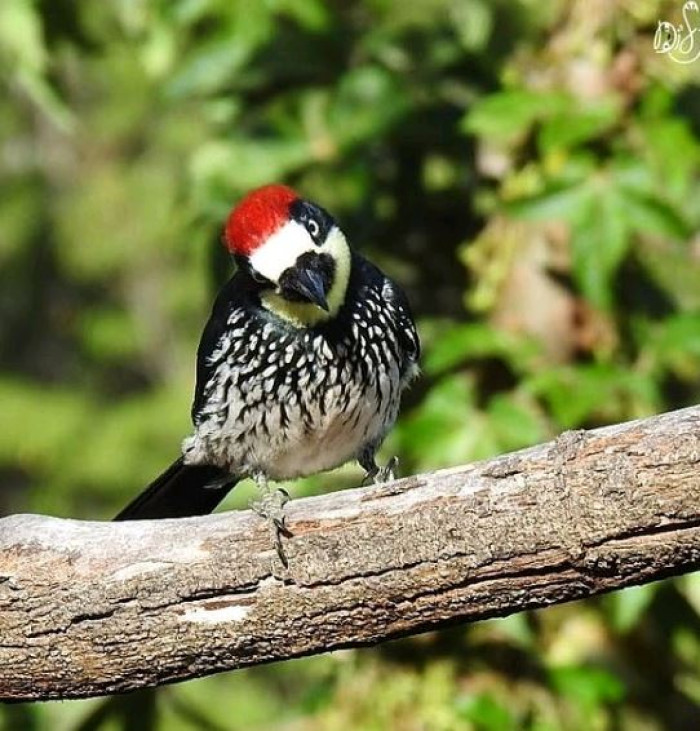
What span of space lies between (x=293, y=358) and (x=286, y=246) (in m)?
0.31

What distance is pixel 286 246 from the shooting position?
3.78 metres

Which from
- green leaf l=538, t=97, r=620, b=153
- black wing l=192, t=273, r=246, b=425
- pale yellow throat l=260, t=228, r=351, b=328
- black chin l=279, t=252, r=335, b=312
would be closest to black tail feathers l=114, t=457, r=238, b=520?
black wing l=192, t=273, r=246, b=425

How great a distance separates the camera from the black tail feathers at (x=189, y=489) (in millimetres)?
4211

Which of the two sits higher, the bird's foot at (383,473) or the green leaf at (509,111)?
the green leaf at (509,111)

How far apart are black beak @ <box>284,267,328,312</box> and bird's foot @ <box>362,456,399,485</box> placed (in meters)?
0.49

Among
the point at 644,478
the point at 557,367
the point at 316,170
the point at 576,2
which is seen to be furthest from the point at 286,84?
the point at 644,478

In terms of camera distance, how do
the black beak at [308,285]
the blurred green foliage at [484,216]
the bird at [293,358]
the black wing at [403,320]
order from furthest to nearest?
the black wing at [403,320], the blurred green foliage at [484,216], the bird at [293,358], the black beak at [308,285]

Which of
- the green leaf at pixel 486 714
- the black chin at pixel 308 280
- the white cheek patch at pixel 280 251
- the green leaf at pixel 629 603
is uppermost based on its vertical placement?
the white cheek patch at pixel 280 251

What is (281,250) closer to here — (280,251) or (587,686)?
(280,251)

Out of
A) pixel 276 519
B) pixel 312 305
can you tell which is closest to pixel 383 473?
pixel 312 305

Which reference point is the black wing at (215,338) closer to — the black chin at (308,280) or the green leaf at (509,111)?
the black chin at (308,280)

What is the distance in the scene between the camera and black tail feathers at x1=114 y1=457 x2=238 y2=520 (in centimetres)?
421

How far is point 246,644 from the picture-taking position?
293 centimetres

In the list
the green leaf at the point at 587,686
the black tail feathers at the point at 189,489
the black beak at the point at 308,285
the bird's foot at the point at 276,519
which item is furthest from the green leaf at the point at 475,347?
the bird's foot at the point at 276,519
